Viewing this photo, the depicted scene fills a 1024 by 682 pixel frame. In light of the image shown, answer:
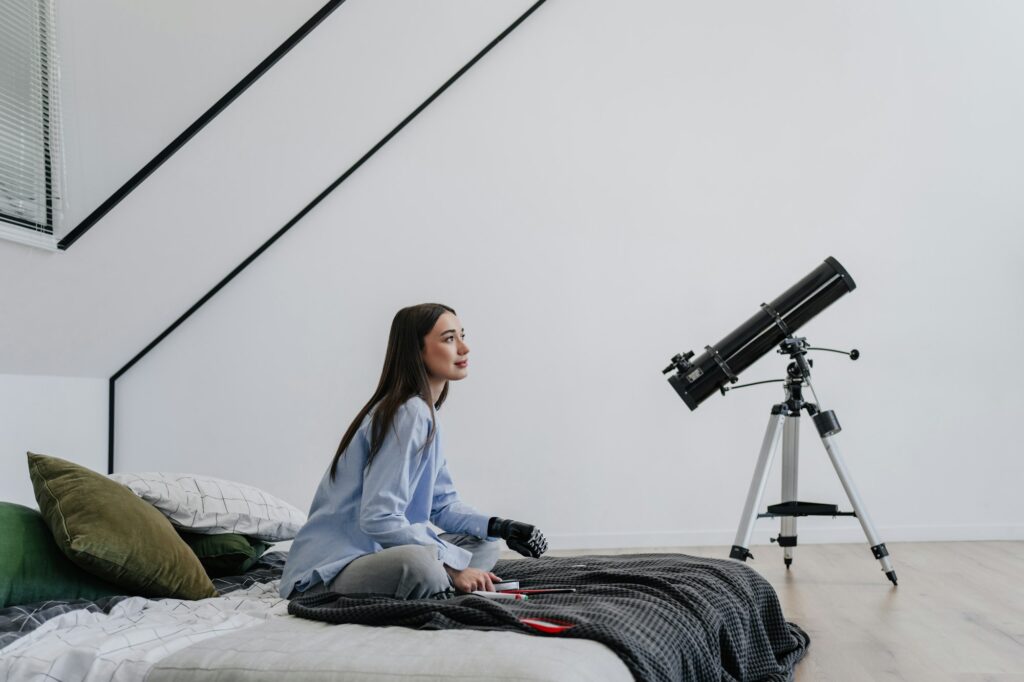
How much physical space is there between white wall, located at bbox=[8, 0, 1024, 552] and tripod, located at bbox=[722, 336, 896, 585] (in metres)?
0.71

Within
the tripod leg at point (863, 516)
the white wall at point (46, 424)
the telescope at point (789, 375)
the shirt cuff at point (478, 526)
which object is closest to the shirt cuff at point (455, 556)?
the shirt cuff at point (478, 526)

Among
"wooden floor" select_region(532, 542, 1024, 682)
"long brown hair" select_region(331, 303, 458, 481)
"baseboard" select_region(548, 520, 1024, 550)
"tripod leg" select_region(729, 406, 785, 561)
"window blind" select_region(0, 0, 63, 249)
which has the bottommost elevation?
"baseboard" select_region(548, 520, 1024, 550)

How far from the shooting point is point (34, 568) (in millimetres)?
1919

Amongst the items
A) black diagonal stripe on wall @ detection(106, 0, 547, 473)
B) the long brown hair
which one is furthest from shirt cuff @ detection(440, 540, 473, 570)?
black diagonal stripe on wall @ detection(106, 0, 547, 473)

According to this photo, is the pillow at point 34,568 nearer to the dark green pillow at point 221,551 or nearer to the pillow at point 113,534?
the pillow at point 113,534

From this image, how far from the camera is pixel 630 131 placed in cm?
434

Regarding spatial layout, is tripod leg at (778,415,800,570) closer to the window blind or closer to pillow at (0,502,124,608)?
pillow at (0,502,124,608)

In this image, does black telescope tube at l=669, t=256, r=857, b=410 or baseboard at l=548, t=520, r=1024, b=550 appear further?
baseboard at l=548, t=520, r=1024, b=550

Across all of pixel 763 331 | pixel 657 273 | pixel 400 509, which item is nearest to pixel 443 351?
pixel 400 509

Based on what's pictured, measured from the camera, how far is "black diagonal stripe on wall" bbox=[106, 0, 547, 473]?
422 cm

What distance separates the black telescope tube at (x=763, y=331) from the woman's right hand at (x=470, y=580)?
163cm

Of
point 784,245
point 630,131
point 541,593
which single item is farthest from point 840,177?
point 541,593

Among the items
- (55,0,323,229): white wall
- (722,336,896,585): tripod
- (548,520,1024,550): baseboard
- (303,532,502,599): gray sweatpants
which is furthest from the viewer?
(548,520,1024,550): baseboard

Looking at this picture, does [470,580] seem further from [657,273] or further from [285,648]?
[657,273]
